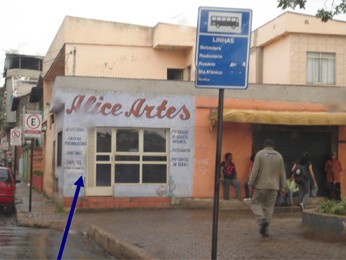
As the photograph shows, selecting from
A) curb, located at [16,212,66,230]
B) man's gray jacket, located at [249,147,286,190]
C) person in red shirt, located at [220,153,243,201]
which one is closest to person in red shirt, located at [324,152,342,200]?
person in red shirt, located at [220,153,243,201]

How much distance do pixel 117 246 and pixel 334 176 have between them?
912 cm

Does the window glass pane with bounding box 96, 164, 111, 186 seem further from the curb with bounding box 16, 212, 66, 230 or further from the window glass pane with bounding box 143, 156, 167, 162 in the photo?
the curb with bounding box 16, 212, 66, 230

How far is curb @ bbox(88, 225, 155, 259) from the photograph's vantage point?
27.3 ft

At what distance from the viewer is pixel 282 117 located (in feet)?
51.4

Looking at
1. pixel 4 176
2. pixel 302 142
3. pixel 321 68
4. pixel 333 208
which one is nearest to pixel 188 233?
pixel 333 208

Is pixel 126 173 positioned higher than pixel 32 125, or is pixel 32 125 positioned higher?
pixel 32 125

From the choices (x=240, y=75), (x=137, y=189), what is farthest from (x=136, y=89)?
(x=240, y=75)

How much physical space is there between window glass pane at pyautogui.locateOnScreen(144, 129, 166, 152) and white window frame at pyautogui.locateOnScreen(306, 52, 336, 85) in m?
10.9

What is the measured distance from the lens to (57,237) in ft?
37.7

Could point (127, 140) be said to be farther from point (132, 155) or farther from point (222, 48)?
point (222, 48)

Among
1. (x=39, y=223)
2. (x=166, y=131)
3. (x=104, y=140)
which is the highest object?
(x=166, y=131)

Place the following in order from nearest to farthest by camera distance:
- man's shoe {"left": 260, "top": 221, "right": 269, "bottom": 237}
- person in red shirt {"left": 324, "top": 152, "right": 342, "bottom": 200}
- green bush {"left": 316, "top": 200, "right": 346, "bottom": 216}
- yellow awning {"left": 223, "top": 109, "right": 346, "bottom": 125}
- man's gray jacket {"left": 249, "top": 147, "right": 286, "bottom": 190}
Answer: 1. green bush {"left": 316, "top": 200, "right": 346, "bottom": 216}
2. man's shoe {"left": 260, "top": 221, "right": 269, "bottom": 237}
3. man's gray jacket {"left": 249, "top": 147, "right": 286, "bottom": 190}
4. yellow awning {"left": 223, "top": 109, "right": 346, "bottom": 125}
5. person in red shirt {"left": 324, "top": 152, "right": 342, "bottom": 200}

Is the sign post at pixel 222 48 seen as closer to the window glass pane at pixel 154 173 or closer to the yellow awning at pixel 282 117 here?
the yellow awning at pixel 282 117

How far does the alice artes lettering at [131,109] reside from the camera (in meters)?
15.7
